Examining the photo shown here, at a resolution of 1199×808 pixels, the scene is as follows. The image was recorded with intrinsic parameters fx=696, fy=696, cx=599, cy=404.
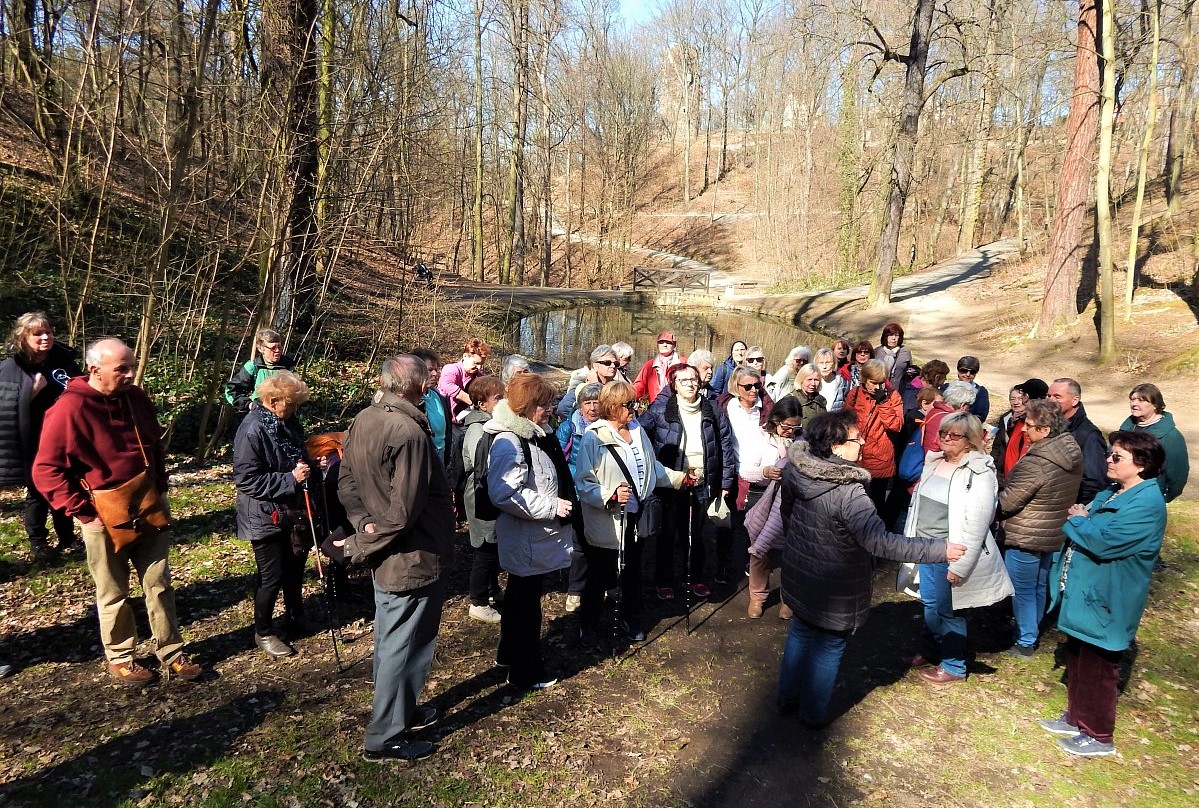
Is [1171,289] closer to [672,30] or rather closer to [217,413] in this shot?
[217,413]

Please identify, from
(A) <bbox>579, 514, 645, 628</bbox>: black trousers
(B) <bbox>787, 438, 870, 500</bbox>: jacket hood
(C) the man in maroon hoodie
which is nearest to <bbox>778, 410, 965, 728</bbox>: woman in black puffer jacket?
(B) <bbox>787, 438, 870, 500</bbox>: jacket hood

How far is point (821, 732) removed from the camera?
3.75 m

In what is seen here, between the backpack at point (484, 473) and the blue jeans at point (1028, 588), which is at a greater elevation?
the backpack at point (484, 473)

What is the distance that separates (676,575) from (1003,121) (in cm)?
3671

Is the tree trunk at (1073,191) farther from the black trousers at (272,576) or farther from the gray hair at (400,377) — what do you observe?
the black trousers at (272,576)

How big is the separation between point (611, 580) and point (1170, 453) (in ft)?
13.3

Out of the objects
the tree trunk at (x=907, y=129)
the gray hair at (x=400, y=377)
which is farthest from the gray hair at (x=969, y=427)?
the tree trunk at (x=907, y=129)

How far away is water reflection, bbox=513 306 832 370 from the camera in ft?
62.2

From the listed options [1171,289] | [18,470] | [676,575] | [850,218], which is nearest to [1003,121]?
[850,218]

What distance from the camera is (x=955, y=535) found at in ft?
12.6

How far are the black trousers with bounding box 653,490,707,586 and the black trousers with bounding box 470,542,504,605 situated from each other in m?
1.22

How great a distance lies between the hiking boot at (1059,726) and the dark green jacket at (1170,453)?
2031mm

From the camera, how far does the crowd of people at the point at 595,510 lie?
325 centimetres

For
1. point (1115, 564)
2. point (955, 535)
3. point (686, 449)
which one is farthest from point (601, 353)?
point (1115, 564)
